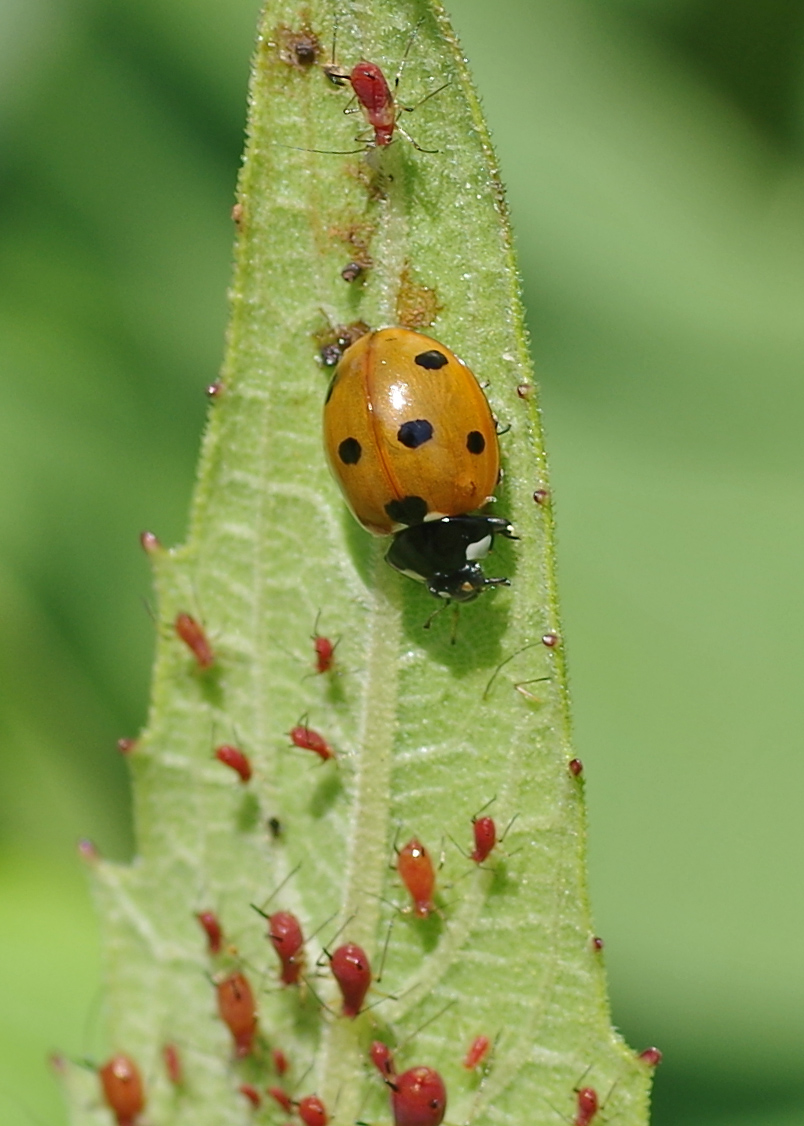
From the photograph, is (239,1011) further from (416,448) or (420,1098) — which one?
(416,448)

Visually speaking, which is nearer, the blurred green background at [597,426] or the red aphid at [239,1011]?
the red aphid at [239,1011]

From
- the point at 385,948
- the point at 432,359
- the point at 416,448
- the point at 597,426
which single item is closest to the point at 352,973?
the point at 385,948

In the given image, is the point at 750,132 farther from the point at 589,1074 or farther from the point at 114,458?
the point at 589,1074

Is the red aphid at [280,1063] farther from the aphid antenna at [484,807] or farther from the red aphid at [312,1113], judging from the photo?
the aphid antenna at [484,807]

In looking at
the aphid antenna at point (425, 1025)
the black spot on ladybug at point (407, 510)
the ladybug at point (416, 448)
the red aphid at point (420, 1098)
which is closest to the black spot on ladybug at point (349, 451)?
the ladybug at point (416, 448)

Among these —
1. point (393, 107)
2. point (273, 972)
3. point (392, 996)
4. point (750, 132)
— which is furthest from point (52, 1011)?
point (750, 132)

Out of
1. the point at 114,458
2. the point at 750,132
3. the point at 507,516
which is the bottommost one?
the point at 507,516

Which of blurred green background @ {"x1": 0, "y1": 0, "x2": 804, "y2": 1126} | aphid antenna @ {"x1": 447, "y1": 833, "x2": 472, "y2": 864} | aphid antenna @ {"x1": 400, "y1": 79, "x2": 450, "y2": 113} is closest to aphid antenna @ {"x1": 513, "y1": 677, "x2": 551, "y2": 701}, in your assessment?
aphid antenna @ {"x1": 447, "y1": 833, "x2": 472, "y2": 864}
